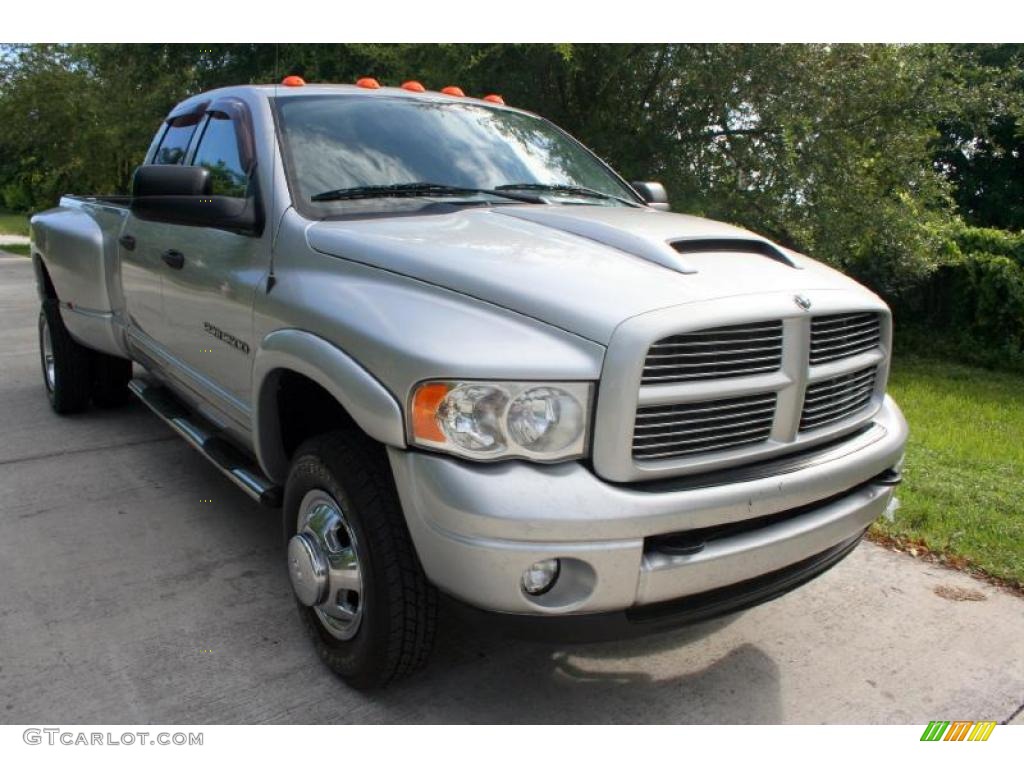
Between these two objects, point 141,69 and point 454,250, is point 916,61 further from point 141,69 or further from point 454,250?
point 141,69

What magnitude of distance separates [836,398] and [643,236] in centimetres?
78

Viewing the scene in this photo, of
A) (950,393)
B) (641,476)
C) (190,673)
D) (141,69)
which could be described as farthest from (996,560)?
(141,69)

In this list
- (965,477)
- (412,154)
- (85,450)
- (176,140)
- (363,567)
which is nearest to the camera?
(363,567)

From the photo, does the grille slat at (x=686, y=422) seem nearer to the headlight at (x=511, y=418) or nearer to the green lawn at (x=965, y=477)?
the headlight at (x=511, y=418)

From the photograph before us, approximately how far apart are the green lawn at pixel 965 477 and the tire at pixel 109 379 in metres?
4.60

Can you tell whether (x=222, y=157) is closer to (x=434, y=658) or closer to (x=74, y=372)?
(x=434, y=658)

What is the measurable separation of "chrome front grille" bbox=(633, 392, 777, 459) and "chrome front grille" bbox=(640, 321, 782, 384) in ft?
0.25

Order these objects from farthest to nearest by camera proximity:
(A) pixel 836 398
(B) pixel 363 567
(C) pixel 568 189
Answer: (C) pixel 568 189
(A) pixel 836 398
(B) pixel 363 567

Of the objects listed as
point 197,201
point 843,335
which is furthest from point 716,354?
point 197,201

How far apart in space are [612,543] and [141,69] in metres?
13.5

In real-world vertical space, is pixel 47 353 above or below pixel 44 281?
below

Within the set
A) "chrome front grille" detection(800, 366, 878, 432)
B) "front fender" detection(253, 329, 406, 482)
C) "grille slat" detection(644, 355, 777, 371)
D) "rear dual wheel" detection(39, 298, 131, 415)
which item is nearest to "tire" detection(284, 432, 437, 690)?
"front fender" detection(253, 329, 406, 482)

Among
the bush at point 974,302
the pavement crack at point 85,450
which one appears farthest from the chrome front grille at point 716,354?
the bush at point 974,302

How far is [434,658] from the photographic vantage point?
9.78 feet
